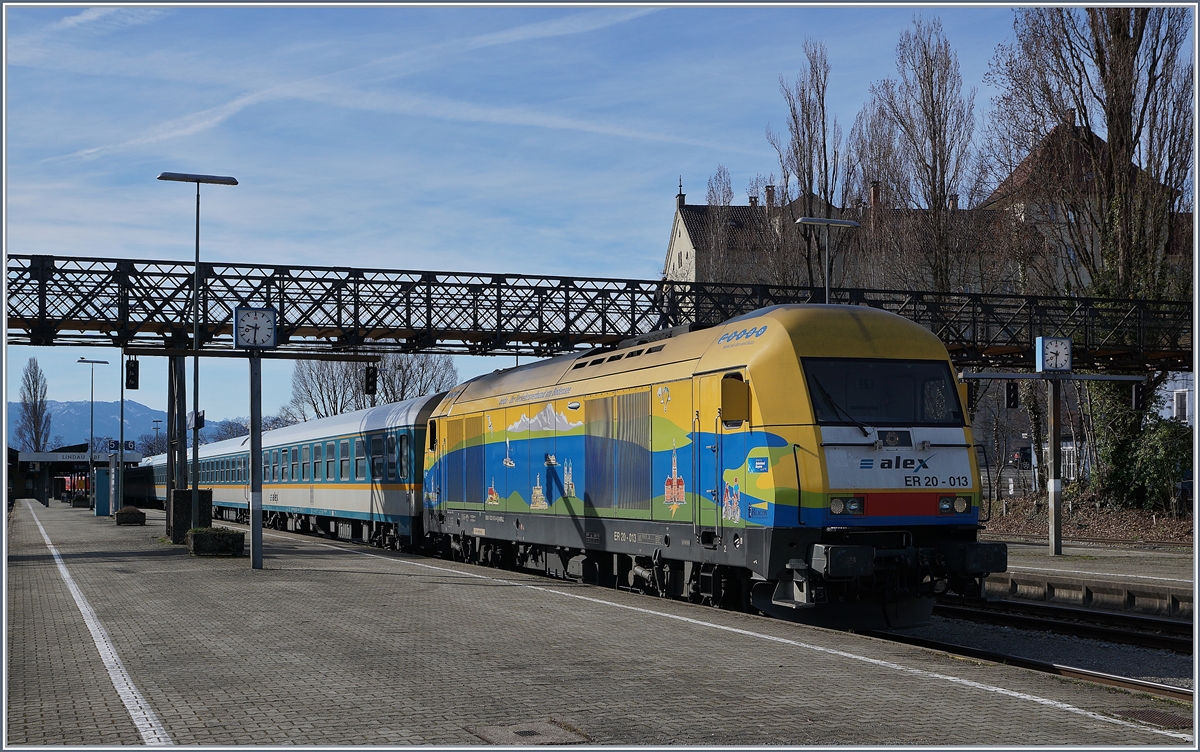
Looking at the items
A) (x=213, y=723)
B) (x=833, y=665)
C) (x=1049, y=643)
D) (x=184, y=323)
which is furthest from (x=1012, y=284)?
(x=213, y=723)

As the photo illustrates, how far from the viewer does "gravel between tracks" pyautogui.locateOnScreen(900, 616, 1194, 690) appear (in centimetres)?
1111

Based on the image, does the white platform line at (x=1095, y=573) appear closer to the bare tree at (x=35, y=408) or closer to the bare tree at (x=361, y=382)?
the bare tree at (x=361, y=382)

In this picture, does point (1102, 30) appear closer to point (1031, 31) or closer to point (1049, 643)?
point (1031, 31)

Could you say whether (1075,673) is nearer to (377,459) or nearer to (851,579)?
(851,579)

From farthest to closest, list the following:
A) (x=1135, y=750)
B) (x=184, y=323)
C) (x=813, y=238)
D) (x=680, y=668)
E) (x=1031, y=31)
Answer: (x=813, y=238), (x=1031, y=31), (x=184, y=323), (x=680, y=668), (x=1135, y=750)

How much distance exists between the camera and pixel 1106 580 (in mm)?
18266

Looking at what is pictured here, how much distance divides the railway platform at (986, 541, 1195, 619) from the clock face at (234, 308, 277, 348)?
12280 mm

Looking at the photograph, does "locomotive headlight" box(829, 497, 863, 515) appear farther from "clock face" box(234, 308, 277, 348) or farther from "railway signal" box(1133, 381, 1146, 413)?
"railway signal" box(1133, 381, 1146, 413)

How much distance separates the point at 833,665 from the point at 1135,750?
3.14 metres

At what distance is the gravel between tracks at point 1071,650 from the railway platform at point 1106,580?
2.76 m

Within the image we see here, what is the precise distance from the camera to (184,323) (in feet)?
105

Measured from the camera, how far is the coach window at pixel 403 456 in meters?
25.2

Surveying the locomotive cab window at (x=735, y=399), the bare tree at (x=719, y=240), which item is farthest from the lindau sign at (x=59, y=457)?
the locomotive cab window at (x=735, y=399)

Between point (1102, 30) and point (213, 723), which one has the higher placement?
point (1102, 30)
